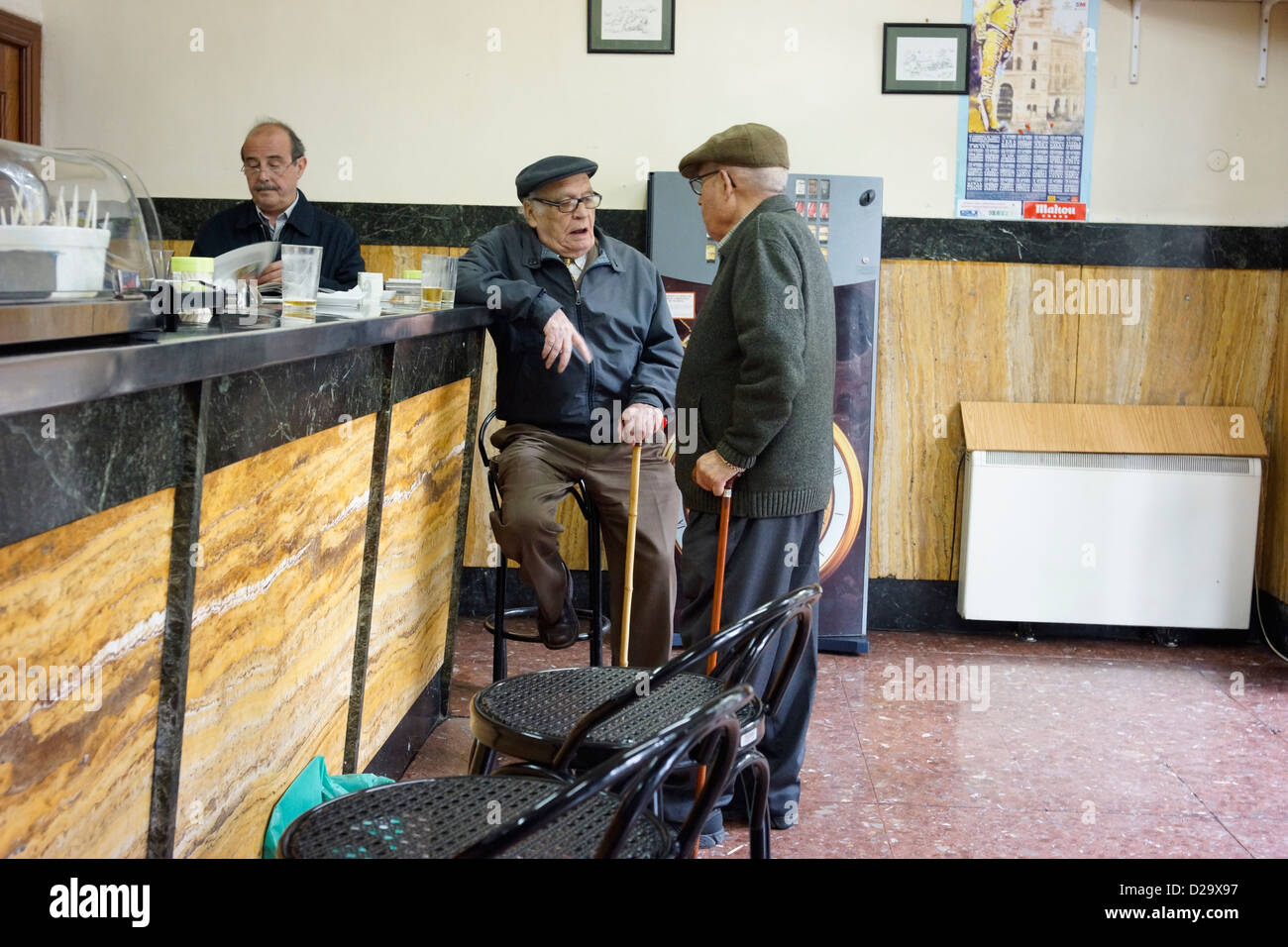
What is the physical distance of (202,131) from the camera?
190 inches

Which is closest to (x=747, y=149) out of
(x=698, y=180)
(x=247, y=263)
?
(x=698, y=180)

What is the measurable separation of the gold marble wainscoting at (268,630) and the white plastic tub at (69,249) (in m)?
0.33

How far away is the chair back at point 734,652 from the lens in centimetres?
180

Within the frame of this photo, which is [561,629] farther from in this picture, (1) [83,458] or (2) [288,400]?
(1) [83,458]

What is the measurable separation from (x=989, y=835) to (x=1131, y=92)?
3.08 m

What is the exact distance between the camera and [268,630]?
84.8 inches

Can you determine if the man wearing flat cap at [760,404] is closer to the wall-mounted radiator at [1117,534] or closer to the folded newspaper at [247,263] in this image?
the folded newspaper at [247,263]

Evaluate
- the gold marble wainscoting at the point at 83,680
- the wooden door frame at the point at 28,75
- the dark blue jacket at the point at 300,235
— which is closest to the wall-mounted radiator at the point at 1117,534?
the dark blue jacket at the point at 300,235

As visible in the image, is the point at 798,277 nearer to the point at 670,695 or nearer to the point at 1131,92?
the point at 670,695

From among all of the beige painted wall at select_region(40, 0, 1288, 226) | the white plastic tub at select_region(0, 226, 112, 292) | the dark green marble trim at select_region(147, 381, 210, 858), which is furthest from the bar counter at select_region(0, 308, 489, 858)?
the beige painted wall at select_region(40, 0, 1288, 226)

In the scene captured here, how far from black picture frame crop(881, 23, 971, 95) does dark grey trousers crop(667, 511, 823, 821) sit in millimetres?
2337

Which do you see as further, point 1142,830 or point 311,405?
point 1142,830

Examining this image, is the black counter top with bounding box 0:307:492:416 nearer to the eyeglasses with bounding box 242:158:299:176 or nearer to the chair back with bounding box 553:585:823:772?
the chair back with bounding box 553:585:823:772
